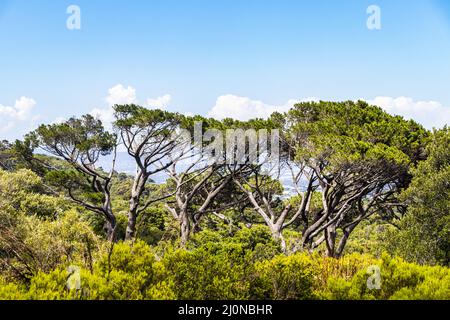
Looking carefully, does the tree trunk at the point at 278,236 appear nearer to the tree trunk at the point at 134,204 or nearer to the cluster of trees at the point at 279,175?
the cluster of trees at the point at 279,175

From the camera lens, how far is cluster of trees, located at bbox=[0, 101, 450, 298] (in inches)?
433

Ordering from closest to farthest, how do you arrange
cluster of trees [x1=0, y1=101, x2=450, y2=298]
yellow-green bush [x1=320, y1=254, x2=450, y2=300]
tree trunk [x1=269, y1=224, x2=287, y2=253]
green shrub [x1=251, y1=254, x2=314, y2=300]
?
yellow-green bush [x1=320, y1=254, x2=450, y2=300]
green shrub [x1=251, y1=254, x2=314, y2=300]
cluster of trees [x1=0, y1=101, x2=450, y2=298]
tree trunk [x1=269, y1=224, x2=287, y2=253]

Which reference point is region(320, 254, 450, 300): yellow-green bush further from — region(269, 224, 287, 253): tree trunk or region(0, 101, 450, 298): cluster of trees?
region(269, 224, 287, 253): tree trunk

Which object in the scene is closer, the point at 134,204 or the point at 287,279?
the point at 287,279

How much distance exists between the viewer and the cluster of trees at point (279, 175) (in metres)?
11.0

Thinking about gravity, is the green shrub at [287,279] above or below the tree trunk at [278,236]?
above

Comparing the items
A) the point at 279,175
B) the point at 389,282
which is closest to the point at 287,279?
the point at 389,282

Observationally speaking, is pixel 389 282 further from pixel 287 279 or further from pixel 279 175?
pixel 279 175

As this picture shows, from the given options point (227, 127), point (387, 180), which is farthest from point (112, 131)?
point (387, 180)

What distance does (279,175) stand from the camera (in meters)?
18.7

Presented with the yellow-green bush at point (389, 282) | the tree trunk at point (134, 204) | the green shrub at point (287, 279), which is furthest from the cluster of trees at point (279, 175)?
the green shrub at point (287, 279)

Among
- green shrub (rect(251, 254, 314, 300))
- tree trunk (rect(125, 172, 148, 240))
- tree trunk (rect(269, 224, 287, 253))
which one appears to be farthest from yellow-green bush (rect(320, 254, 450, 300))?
tree trunk (rect(125, 172, 148, 240))
